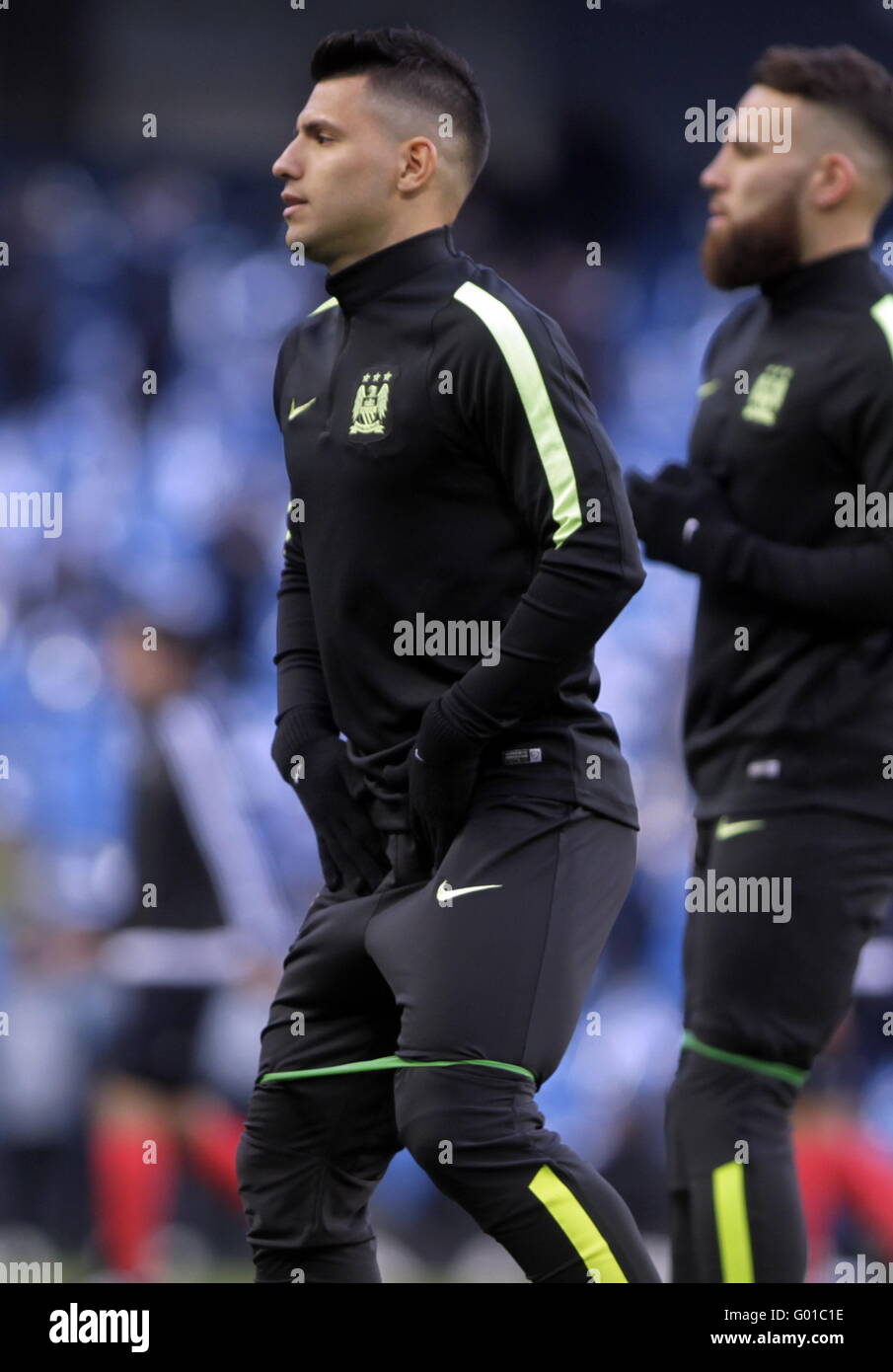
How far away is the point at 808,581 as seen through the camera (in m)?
3.47

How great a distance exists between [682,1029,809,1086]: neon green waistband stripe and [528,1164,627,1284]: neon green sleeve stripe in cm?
79

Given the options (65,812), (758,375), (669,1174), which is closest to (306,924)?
(669,1174)

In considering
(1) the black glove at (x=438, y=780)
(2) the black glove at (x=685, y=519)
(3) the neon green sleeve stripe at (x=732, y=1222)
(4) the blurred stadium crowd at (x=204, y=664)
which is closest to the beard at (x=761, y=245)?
(2) the black glove at (x=685, y=519)

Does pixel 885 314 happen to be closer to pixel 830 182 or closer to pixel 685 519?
pixel 830 182

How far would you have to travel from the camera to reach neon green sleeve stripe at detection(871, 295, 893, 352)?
11.7ft

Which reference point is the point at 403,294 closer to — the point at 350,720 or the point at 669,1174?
the point at 350,720

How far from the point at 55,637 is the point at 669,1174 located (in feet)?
7.03

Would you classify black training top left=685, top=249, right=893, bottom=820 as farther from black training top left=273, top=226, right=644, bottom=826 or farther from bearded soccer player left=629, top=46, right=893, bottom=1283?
black training top left=273, top=226, right=644, bottom=826

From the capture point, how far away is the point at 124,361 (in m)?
5.00

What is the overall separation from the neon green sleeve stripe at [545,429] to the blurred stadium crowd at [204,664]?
2193mm

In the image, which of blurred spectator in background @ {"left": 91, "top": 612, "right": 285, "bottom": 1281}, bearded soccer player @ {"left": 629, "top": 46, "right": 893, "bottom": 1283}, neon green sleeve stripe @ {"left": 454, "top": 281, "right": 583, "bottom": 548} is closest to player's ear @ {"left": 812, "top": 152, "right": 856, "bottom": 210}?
bearded soccer player @ {"left": 629, "top": 46, "right": 893, "bottom": 1283}

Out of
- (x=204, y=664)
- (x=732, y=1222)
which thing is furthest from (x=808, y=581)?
(x=204, y=664)

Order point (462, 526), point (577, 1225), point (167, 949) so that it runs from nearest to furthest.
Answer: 1. point (577, 1225)
2. point (462, 526)
3. point (167, 949)

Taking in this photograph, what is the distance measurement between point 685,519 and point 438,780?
1.01 meters
